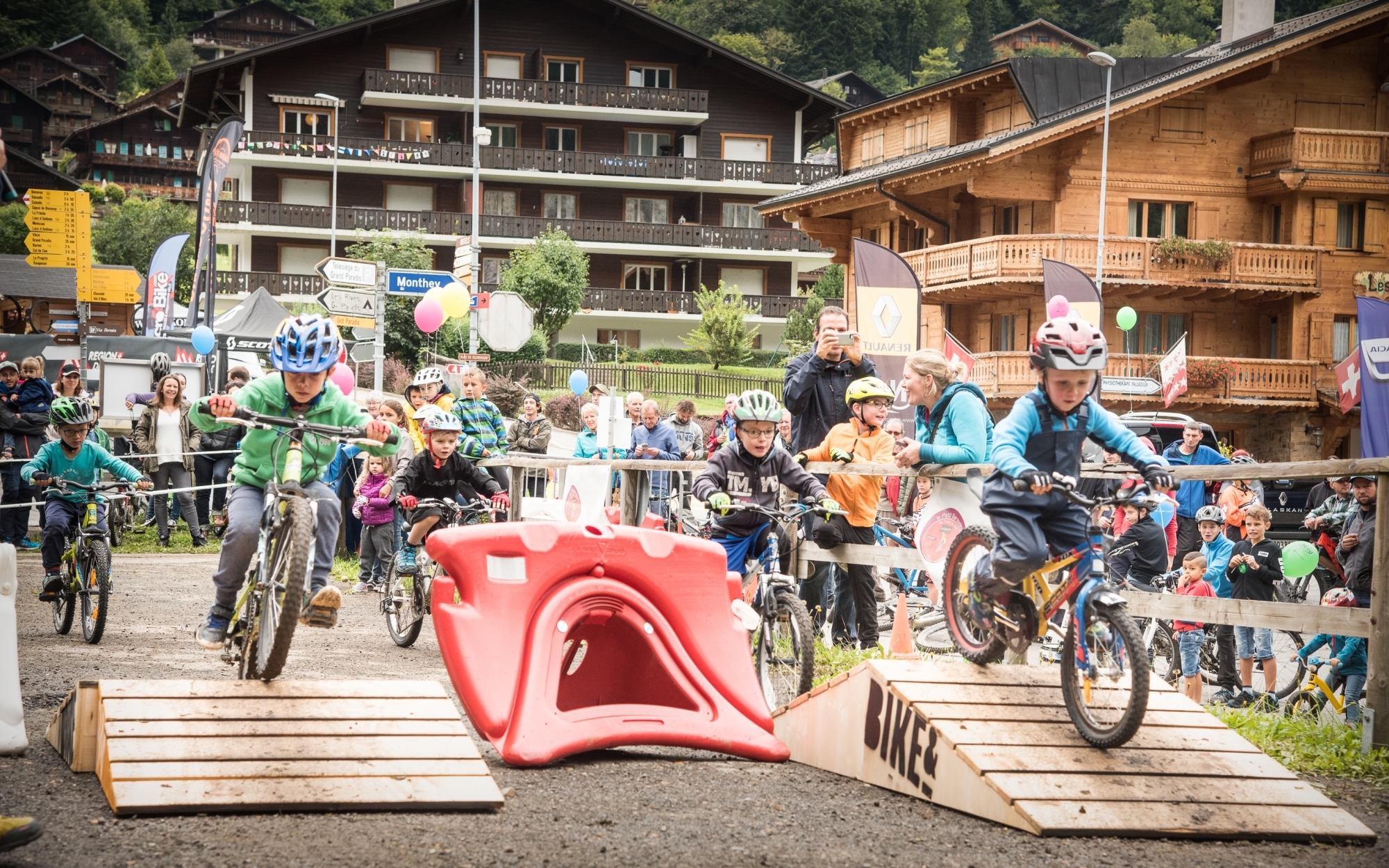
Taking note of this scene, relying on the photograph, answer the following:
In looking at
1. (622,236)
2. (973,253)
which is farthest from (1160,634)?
(622,236)

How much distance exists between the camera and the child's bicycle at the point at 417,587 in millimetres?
11000

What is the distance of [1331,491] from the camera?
14023mm

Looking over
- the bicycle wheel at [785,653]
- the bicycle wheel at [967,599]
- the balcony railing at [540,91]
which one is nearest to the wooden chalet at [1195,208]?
the balcony railing at [540,91]

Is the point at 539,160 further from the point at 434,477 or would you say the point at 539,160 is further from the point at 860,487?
the point at 860,487

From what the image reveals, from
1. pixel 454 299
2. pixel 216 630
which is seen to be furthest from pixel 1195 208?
pixel 216 630

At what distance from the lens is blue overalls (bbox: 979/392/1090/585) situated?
650cm

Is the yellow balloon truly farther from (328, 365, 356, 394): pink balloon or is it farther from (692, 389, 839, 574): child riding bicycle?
(692, 389, 839, 574): child riding bicycle

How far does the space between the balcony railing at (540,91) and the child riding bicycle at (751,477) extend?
2013 inches

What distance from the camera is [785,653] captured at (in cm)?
831

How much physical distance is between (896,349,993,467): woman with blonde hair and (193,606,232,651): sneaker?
397cm

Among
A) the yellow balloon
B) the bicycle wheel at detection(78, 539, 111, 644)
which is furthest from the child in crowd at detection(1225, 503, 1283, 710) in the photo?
the yellow balloon

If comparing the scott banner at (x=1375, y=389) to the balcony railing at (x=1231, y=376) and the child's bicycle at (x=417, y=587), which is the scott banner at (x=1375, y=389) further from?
the balcony railing at (x=1231, y=376)

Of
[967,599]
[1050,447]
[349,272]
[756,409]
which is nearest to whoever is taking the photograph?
[1050,447]

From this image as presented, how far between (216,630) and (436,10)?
54.9 metres
